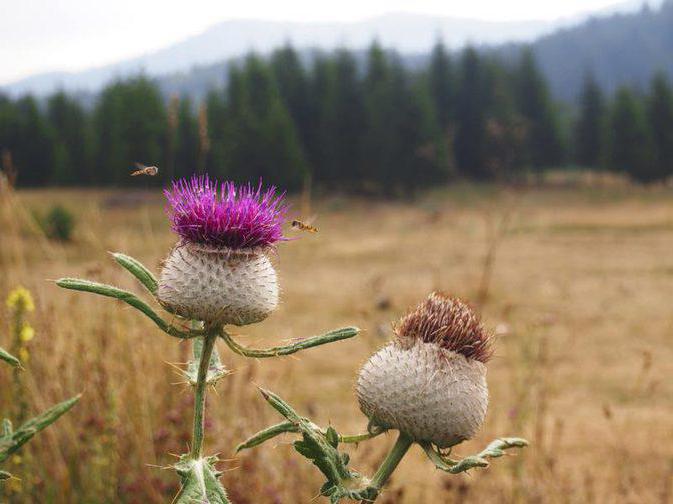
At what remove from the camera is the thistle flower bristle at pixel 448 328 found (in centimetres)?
286

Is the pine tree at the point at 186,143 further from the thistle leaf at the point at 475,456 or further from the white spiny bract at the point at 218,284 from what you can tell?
the thistle leaf at the point at 475,456

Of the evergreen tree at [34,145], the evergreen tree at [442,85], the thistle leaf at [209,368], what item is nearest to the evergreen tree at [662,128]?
the evergreen tree at [442,85]

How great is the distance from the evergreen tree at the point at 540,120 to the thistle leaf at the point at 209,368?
72.6 m

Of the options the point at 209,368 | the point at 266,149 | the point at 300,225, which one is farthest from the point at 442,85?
the point at 209,368

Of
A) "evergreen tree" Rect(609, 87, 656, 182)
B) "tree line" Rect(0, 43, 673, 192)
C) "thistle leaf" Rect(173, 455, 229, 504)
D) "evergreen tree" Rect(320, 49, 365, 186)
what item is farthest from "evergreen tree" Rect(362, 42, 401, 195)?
"thistle leaf" Rect(173, 455, 229, 504)

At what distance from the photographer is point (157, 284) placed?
2.56 metres

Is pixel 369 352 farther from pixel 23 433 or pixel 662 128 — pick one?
pixel 662 128

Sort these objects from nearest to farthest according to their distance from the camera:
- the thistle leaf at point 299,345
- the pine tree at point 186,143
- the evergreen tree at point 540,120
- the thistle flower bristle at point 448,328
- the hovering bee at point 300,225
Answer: the thistle leaf at point 299,345
the thistle flower bristle at point 448,328
the hovering bee at point 300,225
the pine tree at point 186,143
the evergreen tree at point 540,120

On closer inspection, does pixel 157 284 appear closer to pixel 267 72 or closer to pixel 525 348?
pixel 525 348

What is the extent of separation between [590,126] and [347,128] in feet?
86.2

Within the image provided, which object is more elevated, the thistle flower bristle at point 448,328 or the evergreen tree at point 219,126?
the thistle flower bristle at point 448,328

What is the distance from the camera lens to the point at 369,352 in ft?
32.0

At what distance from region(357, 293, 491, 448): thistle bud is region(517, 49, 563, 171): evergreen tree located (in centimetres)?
7203

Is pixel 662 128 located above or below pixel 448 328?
below
